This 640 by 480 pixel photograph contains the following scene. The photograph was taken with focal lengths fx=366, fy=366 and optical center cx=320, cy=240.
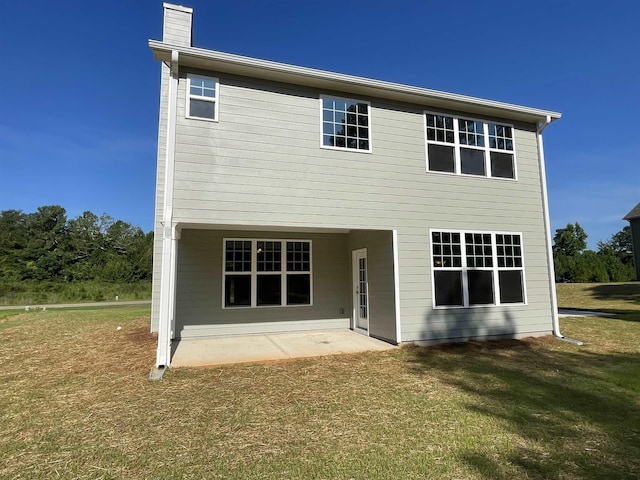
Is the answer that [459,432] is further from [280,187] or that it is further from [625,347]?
[625,347]

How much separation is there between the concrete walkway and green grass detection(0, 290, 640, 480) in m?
0.50

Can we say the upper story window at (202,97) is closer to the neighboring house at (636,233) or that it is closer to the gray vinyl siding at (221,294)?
the gray vinyl siding at (221,294)

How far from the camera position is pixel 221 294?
28.3 feet

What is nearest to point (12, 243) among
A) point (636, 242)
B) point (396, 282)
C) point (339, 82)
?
point (339, 82)

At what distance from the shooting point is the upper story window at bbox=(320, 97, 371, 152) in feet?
24.1

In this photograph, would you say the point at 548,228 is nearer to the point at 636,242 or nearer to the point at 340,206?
the point at 340,206

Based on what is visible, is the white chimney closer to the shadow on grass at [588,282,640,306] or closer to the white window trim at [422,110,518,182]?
the white window trim at [422,110,518,182]

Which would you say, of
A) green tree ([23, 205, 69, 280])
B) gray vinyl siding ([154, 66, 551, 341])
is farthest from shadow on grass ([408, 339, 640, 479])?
green tree ([23, 205, 69, 280])

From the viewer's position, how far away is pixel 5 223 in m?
45.8

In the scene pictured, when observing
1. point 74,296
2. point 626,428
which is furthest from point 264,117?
point 74,296

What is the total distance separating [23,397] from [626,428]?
22.3 ft

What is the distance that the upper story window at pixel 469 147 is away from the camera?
8.12 meters

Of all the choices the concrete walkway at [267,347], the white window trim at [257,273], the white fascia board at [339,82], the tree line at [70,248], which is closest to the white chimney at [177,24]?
the white fascia board at [339,82]

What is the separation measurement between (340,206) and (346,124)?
1742mm
